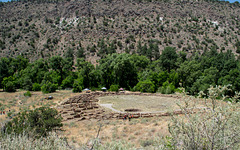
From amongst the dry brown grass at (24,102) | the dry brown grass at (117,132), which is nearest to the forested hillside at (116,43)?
the dry brown grass at (24,102)

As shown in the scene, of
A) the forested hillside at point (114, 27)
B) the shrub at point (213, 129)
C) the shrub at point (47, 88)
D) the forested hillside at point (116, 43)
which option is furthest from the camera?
the forested hillside at point (114, 27)

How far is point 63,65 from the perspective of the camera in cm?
4422

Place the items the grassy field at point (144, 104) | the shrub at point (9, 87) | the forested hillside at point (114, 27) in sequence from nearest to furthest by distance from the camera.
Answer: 1. the grassy field at point (144, 104)
2. the shrub at point (9, 87)
3. the forested hillside at point (114, 27)

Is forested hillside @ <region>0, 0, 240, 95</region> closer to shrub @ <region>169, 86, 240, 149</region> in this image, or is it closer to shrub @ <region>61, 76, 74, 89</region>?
shrub @ <region>61, 76, 74, 89</region>

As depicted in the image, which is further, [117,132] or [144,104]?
[144,104]

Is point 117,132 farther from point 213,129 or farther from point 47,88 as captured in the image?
point 47,88

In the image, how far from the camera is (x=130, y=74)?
38625mm

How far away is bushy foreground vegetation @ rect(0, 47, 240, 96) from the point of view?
3173cm

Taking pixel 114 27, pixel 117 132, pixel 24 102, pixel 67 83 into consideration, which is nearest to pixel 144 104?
pixel 117 132

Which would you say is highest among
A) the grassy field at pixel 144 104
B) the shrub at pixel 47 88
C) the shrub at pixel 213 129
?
the shrub at pixel 213 129

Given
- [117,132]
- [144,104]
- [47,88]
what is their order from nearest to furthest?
[117,132] → [144,104] → [47,88]

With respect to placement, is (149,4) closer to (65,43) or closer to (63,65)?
(65,43)

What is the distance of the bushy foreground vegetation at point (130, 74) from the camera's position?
3173cm

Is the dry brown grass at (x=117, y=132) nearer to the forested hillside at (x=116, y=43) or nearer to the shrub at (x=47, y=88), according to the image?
the forested hillside at (x=116, y=43)
